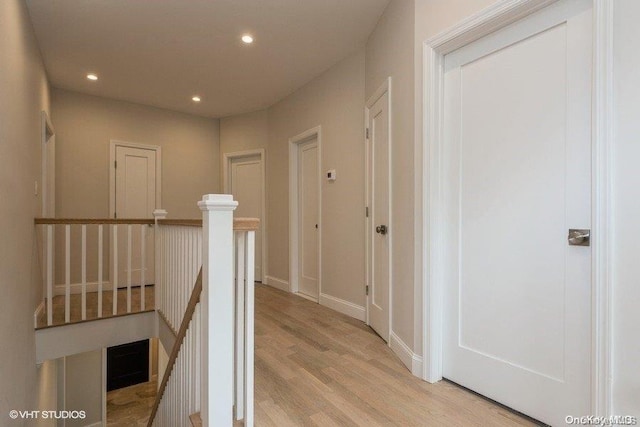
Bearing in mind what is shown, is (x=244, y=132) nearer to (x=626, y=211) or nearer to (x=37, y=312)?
(x=37, y=312)

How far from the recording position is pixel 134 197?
450 centimetres

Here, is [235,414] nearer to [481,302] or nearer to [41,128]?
[481,302]

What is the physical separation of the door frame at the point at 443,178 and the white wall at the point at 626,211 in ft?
0.07

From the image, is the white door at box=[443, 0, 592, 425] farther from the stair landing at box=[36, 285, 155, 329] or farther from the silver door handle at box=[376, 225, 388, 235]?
the stair landing at box=[36, 285, 155, 329]

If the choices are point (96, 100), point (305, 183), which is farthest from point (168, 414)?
point (96, 100)

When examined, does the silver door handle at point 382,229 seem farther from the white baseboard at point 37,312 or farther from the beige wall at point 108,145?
the beige wall at point 108,145

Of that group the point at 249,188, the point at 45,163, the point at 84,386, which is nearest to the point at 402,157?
the point at 249,188

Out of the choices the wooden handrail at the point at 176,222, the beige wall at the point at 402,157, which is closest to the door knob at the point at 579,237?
the beige wall at the point at 402,157

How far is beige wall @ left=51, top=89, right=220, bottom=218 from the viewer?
3.98 meters

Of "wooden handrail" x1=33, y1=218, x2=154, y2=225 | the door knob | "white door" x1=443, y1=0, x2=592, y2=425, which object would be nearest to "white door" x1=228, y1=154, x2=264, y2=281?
"wooden handrail" x1=33, y1=218, x2=154, y2=225

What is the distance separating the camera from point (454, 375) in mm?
1843

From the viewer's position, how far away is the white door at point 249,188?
4.79 meters

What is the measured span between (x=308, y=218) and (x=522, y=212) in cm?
269

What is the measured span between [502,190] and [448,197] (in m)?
0.31
